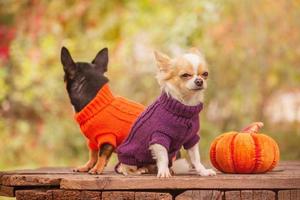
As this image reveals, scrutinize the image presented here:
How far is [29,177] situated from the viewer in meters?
4.14

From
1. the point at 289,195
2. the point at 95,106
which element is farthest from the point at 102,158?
the point at 289,195

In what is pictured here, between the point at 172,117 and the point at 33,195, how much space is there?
0.86 meters

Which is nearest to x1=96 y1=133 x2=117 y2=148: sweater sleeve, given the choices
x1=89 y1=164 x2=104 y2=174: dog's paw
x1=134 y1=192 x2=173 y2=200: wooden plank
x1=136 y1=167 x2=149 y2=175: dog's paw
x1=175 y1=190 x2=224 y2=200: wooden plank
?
x1=89 y1=164 x2=104 y2=174: dog's paw

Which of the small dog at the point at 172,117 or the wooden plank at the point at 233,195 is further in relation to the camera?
the small dog at the point at 172,117

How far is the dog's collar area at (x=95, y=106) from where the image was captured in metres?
4.52

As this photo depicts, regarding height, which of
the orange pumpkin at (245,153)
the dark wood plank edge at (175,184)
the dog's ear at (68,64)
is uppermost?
the dog's ear at (68,64)

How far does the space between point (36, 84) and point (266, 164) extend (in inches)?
223

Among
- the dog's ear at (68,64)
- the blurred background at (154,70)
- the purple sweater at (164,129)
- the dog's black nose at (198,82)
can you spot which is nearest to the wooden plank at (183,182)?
the purple sweater at (164,129)

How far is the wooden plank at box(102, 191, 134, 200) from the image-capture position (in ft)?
12.6

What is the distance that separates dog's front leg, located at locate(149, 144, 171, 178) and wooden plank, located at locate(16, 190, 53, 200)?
23.4 inches

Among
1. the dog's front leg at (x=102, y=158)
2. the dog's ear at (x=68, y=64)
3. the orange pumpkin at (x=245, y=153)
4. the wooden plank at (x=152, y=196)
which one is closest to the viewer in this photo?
the wooden plank at (x=152, y=196)

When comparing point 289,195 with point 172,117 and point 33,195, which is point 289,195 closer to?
point 172,117

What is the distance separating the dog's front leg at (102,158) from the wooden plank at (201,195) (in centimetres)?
70

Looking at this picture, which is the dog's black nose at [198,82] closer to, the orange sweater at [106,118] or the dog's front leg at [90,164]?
the orange sweater at [106,118]
